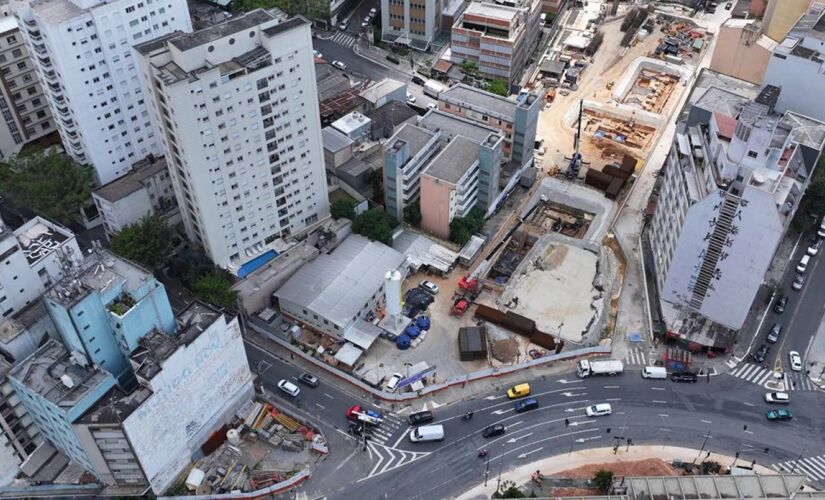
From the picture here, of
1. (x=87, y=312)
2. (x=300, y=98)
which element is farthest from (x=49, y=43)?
(x=87, y=312)

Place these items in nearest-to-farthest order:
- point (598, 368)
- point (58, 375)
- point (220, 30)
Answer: point (58, 375)
point (220, 30)
point (598, 368)

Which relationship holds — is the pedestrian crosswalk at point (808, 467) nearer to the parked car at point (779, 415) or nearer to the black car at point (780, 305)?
the parked car at point (779, 415)

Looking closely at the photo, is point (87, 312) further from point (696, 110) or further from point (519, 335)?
point (696, 110)

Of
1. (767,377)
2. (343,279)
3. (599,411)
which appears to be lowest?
(599,411)

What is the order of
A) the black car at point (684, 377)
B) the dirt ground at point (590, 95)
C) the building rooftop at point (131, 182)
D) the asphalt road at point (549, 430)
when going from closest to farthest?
1. the asphalt road at point (549, 430)
2. the black car at point (684, 377)
3. the building rooftop at point (131, 182)
4. the dirt ground at point (590, 95)

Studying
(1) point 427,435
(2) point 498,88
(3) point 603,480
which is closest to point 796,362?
(3) point 603,480

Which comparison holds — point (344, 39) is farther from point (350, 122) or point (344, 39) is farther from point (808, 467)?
point (808, 467)

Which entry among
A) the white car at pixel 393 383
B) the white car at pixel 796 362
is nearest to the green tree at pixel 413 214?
the white car at pixel 393 383

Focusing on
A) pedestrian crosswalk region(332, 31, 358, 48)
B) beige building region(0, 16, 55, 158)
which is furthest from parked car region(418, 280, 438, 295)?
beige building region(0, 16, 55, 158)
